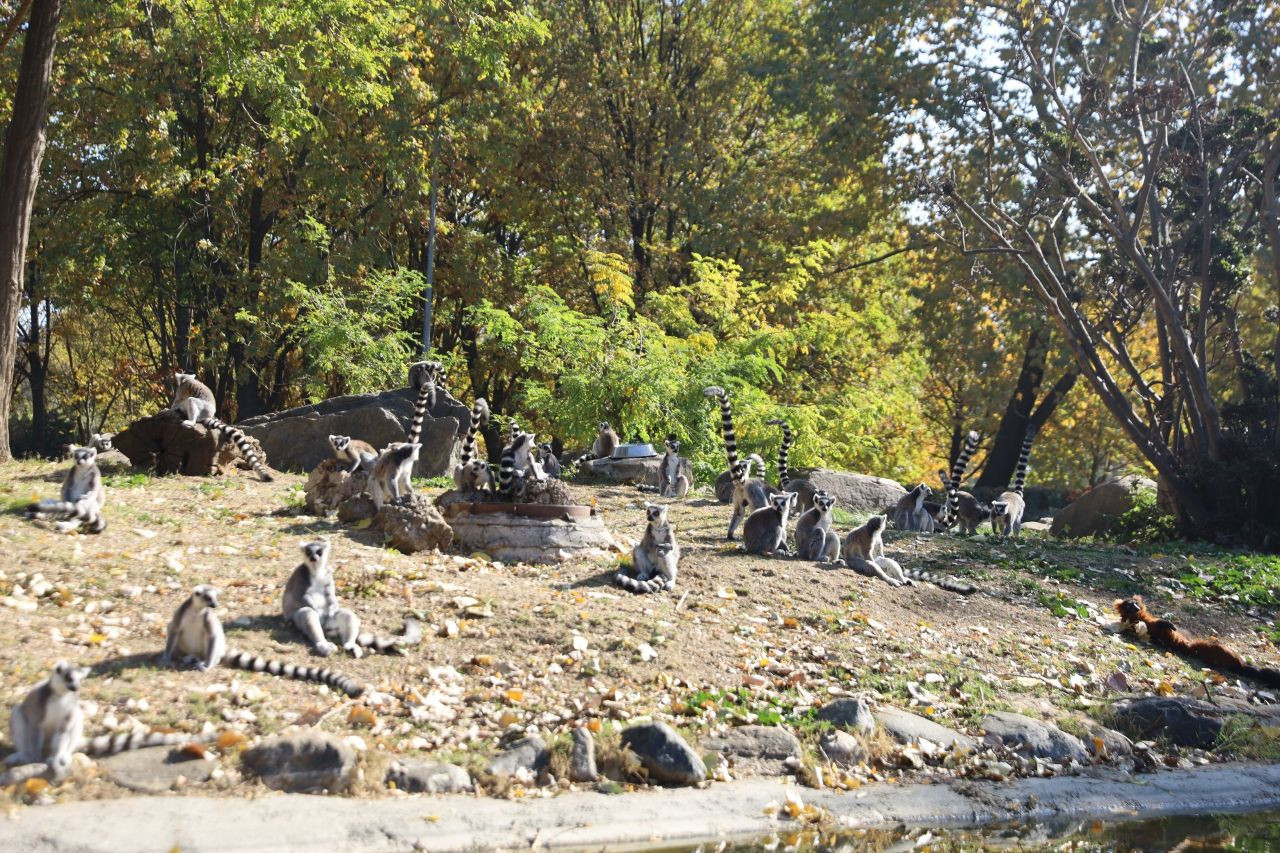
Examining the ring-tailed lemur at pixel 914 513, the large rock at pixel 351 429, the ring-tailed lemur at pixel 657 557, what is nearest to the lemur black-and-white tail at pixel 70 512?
the ring-tailed lemur at pixel 657 557

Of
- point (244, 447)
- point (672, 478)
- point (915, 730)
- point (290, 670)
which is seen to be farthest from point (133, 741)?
point (672, 478)

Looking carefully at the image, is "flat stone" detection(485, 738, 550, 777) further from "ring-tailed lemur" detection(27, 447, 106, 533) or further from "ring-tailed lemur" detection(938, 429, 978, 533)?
"ring-tailed lemur" detection(938, 429, 978, 533)

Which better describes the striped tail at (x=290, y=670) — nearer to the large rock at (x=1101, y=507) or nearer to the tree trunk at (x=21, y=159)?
the tree trunk at (x=21, y=159)

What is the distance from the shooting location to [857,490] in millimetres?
21344

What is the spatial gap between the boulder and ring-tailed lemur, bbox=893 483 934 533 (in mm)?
9692

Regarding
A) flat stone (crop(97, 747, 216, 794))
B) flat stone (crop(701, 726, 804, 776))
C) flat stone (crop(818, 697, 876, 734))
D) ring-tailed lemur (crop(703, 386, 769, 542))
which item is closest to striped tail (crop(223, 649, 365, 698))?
flat stone (crop(97, 747, 216, 794))

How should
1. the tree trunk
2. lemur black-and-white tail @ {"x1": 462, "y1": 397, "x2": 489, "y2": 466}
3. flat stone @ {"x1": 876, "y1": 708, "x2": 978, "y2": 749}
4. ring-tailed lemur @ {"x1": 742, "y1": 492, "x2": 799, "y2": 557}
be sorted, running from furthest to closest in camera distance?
lemur black-and-white tail @ {"x1": 462, "y1": 397, "x2": 489, "y2": 466} < the tree trunk < ring-tailed lemur @ {"x1": 742, "y1": 492, "x2": 799, "y2": 557} < flat stone @ {"x1": 876, "y1": 708, "x2": 978, "y2": 749}

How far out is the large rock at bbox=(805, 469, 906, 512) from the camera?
2086cm

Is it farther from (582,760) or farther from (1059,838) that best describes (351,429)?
(1059,838)

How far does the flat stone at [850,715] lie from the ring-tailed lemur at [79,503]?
686 cm

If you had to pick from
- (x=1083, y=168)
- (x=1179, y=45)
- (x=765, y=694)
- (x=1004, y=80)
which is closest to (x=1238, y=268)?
(x=1083, y=168)

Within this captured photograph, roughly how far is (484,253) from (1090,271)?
15405 mm

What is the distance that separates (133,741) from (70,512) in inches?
191

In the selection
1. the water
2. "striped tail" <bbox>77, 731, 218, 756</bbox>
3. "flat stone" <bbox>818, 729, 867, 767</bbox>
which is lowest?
the water
